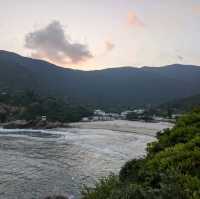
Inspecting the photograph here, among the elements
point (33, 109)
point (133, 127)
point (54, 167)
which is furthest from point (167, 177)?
point (33, 109)

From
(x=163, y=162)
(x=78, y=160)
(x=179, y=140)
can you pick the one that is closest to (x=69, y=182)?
(x=78, y=160)

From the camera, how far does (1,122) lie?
125 m

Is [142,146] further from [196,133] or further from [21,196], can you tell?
[196,133]

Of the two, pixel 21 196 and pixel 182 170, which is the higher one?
pixel 182 170

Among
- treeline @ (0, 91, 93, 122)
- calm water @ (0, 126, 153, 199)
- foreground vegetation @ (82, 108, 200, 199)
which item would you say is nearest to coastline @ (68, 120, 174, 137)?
treeline @ (0, 91, 93, 122)

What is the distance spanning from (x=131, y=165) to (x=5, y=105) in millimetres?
129320

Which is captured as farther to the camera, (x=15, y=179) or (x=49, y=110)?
(x=49, y=110)

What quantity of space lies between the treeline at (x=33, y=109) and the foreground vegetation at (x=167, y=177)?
367 feet

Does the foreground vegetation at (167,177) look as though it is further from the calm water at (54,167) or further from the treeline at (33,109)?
the treeline at (33,109)

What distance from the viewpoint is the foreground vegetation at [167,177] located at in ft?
26.2

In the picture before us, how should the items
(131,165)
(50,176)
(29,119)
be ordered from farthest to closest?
(29,119) → (50,176) → (131,165)

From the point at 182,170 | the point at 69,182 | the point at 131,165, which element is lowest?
the point at 69,182

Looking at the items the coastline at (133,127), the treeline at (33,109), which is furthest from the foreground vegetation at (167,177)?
the treeline at (33,109)

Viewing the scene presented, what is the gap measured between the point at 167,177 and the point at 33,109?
13137 cm
